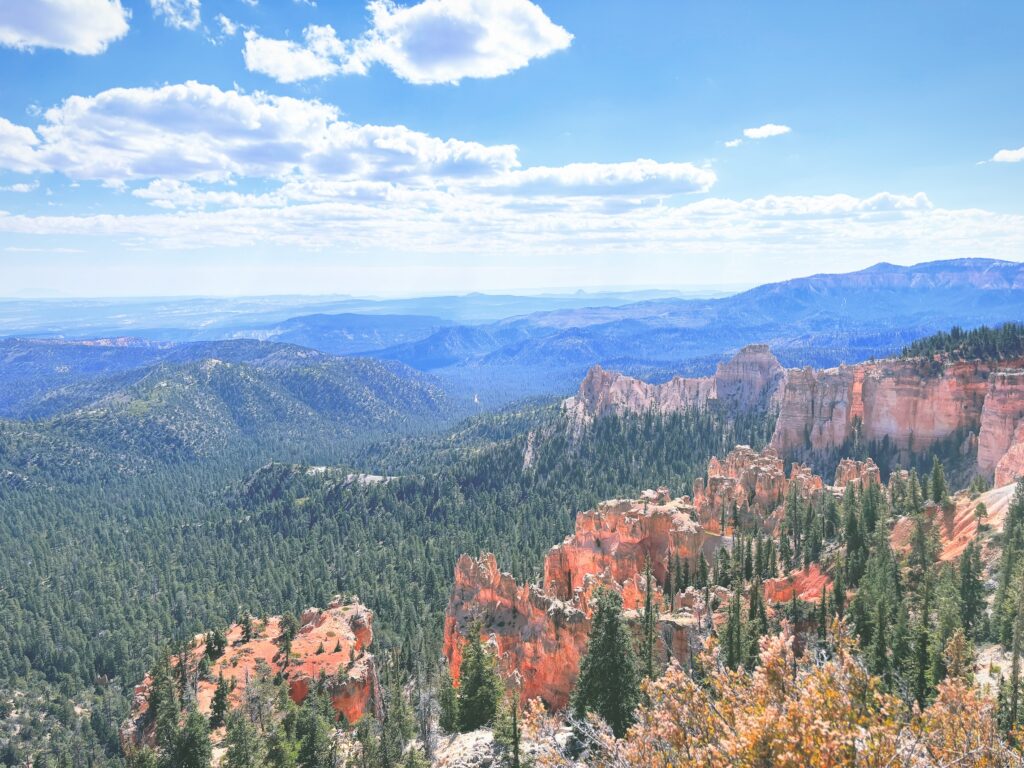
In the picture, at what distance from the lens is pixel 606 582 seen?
5084 cm

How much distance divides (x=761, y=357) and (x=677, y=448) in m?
44.2

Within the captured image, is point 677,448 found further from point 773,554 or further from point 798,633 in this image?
point 798,633

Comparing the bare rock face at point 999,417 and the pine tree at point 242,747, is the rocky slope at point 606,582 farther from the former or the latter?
the bare rock face at point 999,417

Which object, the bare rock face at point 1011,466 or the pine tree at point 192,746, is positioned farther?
the bare rock face at point 1011,466

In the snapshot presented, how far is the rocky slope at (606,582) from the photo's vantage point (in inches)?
1866

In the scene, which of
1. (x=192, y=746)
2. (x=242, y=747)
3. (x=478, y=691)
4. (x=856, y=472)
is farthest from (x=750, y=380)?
(x=192, y=746)

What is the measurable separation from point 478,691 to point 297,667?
1993cm

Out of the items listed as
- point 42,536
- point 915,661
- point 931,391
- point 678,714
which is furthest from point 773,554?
point 42,536

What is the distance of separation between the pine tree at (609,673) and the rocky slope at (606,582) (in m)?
8.56

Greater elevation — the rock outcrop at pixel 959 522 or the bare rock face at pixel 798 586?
the rock outcrop at pixel 959 522

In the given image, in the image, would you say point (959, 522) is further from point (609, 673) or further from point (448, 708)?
point (448, 708)

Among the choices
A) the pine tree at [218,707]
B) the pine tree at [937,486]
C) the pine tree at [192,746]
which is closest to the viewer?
the pine tree at [192,746]

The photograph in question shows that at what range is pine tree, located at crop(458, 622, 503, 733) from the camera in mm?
37906

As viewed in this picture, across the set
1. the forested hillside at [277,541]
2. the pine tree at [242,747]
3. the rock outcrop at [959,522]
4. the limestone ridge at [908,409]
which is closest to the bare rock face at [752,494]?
the rock outcrop at [959,522]
